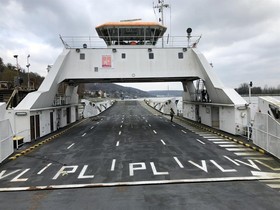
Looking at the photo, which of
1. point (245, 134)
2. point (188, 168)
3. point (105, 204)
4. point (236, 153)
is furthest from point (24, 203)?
point (245, 134)

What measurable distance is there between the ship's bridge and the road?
15802mm

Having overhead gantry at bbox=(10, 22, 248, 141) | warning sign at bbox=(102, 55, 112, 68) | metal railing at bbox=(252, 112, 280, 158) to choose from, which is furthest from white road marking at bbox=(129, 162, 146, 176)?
warning sign at bbox=(102, 55, 112, 68)

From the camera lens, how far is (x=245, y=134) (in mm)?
21641

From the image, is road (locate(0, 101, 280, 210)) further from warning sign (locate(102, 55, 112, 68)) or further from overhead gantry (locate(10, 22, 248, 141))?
warning sign (locate(102, 55, 112, 68))

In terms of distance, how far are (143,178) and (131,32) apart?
2195cm

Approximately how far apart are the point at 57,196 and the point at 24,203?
1089 millimetres

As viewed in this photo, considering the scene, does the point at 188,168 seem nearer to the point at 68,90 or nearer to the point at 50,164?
the point at 50,164

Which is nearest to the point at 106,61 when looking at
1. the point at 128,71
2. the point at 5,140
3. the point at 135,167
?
the point at 128,71

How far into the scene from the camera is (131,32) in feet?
99.9

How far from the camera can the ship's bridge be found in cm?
2972

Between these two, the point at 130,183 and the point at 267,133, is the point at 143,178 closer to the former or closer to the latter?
the point at 130,183

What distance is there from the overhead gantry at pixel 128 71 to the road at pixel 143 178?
16.7 ft

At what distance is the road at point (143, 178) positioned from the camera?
8.92 metres

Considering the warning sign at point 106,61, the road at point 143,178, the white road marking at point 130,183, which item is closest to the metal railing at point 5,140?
the road at point 143,178
